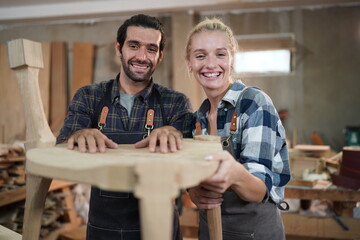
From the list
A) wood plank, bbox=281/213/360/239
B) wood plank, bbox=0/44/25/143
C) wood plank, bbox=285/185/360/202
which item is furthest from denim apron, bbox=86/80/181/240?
wood plank, bbox=0/44/25/143

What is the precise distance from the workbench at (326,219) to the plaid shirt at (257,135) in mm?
1752

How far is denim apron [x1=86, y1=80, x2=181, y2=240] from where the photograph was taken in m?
1.93

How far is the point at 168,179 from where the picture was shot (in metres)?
0.75

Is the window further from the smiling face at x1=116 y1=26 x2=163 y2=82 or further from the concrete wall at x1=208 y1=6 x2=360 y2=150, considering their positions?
the smiling face at x1=116 y1=26 x2=163 y2=82

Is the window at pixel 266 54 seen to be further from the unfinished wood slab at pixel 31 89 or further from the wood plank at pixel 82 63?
the unfinished wood slab at pixel 31 89

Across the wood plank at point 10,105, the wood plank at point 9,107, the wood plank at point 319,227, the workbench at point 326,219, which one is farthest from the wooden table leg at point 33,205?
the wood plank at point 9,107

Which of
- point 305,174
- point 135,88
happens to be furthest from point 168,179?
point 305,174

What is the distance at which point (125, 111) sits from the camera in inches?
83.1

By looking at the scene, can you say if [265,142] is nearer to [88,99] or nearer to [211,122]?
[211,122]

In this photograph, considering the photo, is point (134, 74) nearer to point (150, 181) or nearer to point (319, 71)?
point (150, 181)

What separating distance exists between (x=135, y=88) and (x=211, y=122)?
615 millimetres

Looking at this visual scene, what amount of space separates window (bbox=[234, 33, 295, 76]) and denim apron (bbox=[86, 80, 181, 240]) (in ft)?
14.6

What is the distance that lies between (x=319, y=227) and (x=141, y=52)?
2612 millimetres

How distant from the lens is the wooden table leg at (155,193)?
74 cm
